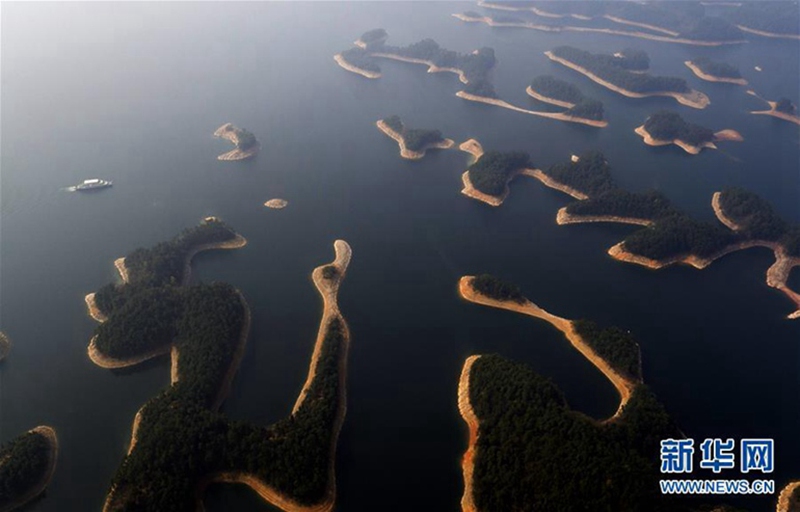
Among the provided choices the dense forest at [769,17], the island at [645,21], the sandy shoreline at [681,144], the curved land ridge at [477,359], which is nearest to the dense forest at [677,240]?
the curved land ridge at [477,359]

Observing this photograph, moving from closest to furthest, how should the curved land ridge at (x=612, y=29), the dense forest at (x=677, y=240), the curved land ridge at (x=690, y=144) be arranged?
the dense forest at (x=677, y=240) < the curved land ridge at (x=690, y=144) < the curved land ridge at (x=612, y=29)

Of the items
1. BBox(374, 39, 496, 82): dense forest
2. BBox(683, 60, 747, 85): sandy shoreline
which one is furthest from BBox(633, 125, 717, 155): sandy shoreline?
BBox(683, 60, 747, 85): sandy shoreline

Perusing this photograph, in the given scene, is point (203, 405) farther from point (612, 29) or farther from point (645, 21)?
point (645, 21)

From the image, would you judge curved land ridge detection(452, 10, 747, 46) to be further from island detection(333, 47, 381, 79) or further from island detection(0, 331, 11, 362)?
island detection(0, 331, 11, 362)

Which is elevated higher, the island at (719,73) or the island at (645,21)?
the island at (645,21)

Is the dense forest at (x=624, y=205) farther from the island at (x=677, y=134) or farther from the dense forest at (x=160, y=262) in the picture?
the dense forest at (x=160, y=262)

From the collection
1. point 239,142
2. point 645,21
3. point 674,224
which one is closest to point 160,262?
point 239,142

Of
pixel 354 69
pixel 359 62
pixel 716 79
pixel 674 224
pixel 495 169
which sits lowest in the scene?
pixel 674 224
